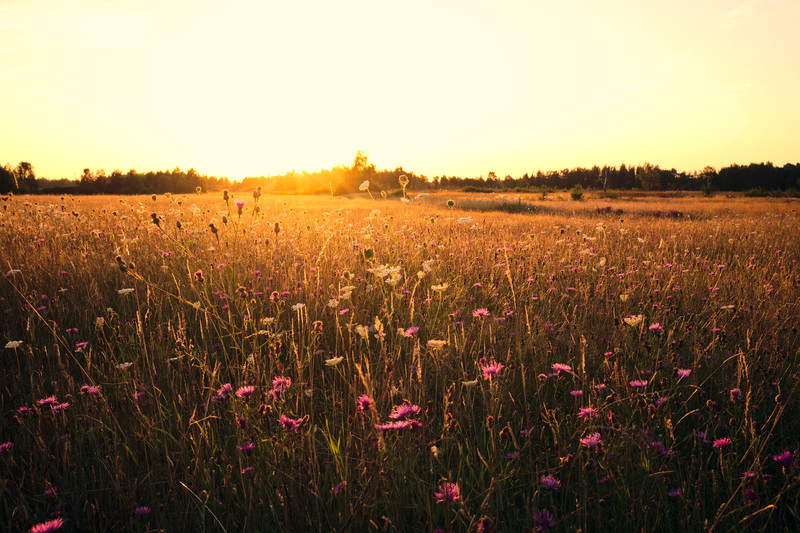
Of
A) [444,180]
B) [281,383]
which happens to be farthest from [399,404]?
[444,180]

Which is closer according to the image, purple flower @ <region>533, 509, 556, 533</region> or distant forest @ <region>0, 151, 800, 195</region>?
purple flower @ <region>533, 509, 556, 533</region>

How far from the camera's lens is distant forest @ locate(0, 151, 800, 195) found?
4588cm

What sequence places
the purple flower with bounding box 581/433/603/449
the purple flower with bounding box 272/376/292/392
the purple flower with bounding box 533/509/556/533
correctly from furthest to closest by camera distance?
1. the purple flower with bounding box 272/376/292/392
2. the purple flower with bounding box 581/433/603/449
3. the purple flower with bounding box 533/509/556/533

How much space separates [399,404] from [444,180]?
228 ft

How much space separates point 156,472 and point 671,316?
3.18 m

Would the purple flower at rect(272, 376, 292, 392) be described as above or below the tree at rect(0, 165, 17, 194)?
below

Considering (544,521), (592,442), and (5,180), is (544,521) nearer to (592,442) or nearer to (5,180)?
(592,442)

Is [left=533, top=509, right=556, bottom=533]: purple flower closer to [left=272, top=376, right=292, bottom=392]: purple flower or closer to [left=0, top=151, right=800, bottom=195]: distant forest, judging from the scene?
[left=272, top=376, right=292, bottom=392]: purple flower

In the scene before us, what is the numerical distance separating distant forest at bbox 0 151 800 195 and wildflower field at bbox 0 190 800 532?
38543mm

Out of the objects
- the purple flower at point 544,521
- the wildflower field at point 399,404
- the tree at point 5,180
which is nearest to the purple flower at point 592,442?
the wildflower field at point 399,404

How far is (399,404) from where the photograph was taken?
1792 millimetres

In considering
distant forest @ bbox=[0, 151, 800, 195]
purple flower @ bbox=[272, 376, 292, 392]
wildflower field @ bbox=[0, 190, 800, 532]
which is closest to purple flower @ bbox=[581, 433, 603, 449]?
wildflower field @ bbox=[0, 190, 800, 532]

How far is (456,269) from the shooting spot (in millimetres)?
3922

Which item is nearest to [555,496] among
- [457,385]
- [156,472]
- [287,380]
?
[457,385]
